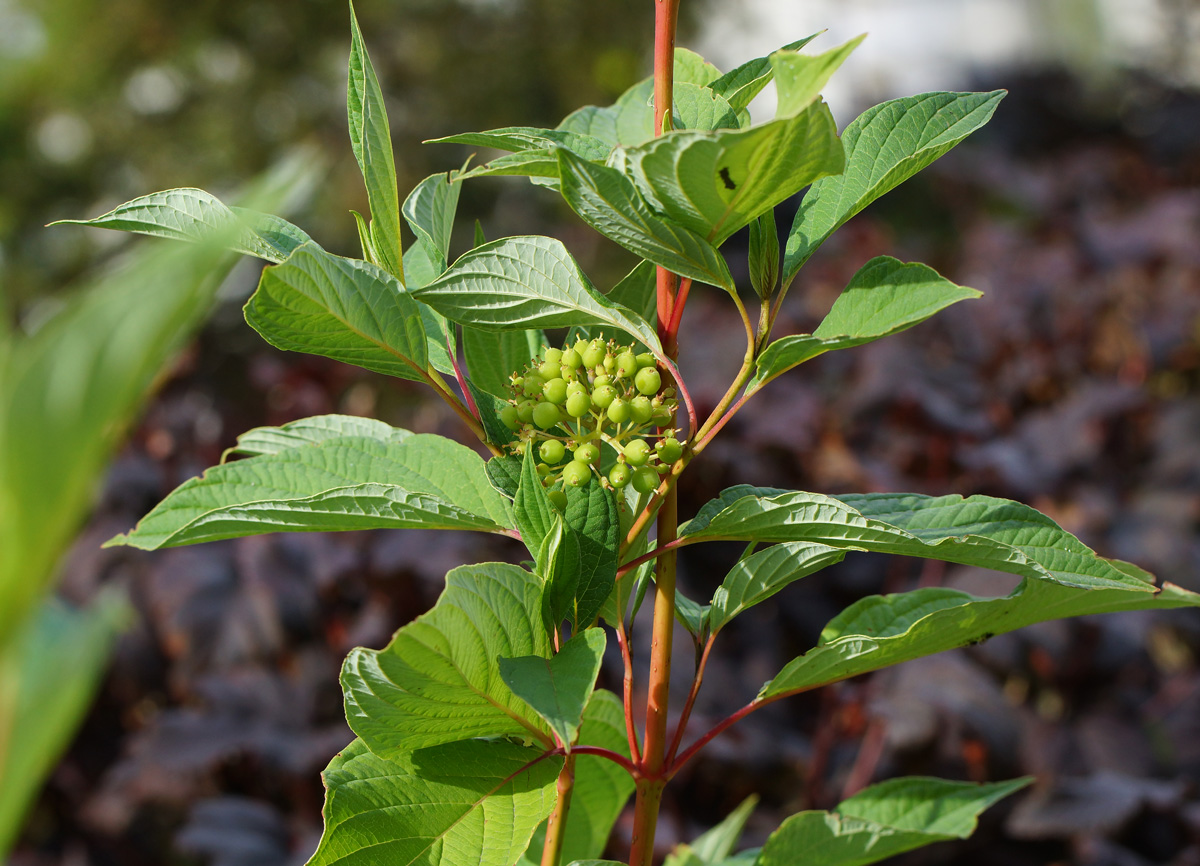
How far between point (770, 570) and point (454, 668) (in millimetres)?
195

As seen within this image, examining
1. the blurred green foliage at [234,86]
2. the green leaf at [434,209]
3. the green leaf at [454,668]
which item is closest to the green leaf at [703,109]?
the green leaf at [434,209]

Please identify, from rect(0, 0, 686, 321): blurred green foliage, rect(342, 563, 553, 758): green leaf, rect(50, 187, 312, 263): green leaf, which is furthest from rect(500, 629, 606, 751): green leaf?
rect(0, 0, 686, 321): blurred green foliage

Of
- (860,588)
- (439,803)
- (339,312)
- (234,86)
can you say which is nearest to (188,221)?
(339,312)

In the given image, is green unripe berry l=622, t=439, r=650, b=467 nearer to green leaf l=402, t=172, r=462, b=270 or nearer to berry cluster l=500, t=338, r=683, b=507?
berry cluster l=500, t=338, r=683, b=507

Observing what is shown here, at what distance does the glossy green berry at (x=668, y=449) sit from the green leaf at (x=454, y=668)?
0.09 metres

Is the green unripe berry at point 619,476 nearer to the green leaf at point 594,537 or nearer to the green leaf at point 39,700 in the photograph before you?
the green leaf at point 594,537

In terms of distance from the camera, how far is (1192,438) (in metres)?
1.83

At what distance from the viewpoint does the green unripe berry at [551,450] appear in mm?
481

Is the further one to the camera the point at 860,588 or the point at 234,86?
the point at 234,86

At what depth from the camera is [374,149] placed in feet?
1.50

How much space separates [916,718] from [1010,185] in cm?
319

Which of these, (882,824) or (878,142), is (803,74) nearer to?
(878,142)

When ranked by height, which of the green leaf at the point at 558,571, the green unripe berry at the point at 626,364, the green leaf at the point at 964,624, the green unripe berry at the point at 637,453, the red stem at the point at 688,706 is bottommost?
the red stem at the point at 688,706

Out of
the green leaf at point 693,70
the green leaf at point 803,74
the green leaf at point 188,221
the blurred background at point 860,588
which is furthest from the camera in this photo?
the blurred background at point 860,588
